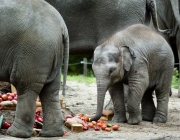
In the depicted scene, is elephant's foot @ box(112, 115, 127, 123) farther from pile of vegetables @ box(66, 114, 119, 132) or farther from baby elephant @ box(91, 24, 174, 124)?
pile of vegetables @ box(66, 114, 119, 132)

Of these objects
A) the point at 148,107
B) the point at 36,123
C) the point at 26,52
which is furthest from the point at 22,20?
the point at 148,107

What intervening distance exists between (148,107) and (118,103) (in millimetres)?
657

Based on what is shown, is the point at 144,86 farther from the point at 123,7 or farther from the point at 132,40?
the point at 123,7

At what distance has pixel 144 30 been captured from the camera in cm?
868

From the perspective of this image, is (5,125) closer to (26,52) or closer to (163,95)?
(26,52)

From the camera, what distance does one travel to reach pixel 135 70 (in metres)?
8.26

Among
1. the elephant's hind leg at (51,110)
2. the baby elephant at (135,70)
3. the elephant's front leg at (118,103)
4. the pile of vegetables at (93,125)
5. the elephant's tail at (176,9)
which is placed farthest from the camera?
the elephant's tail at (176,9)

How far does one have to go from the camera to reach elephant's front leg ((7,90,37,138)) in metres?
6.53

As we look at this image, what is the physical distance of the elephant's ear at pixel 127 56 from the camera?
8156 mm

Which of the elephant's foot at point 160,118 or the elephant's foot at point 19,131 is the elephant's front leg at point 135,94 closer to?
the elephant's foot at point 160,118

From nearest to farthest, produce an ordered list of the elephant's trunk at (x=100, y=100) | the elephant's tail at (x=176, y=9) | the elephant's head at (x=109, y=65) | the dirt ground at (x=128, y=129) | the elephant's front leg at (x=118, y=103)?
the dirt ground at (x=128, y=129) < the elephant's trunk at (x=100, y=100) < the elephant's head at (x=109, y=65) < the elephant's front leg at (x=118, y=103) < the elephant's tail at (x=176, y=9)

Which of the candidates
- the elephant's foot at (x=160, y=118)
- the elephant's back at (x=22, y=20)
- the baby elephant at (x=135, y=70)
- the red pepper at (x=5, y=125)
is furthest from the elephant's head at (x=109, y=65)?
the elephant's back at (x=22, y=20)

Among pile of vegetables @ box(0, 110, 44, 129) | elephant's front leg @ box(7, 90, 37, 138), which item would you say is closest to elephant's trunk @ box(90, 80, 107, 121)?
pile of vegetables @ box(0, 110, 44, 129)

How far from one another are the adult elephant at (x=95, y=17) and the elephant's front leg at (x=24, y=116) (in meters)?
2.81
